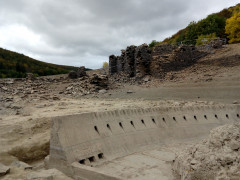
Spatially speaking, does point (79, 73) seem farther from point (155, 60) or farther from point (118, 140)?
point (118, 140)

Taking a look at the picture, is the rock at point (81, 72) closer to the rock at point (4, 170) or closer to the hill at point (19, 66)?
the hill at point (19, 66)

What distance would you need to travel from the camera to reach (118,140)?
775 cm

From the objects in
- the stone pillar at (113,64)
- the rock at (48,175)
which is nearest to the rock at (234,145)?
the rock at (48,175)

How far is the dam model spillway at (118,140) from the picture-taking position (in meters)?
6.16

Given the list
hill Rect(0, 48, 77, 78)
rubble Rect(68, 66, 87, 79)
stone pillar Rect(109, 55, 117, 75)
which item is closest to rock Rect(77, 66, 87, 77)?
rubble Rect(68, 66, 87, 79)

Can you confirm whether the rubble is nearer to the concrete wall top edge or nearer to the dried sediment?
the concrete wall top edge

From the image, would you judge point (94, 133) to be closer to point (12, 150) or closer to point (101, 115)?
point (101, 115)

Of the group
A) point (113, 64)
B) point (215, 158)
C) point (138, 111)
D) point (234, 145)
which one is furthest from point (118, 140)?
point (113, 64)

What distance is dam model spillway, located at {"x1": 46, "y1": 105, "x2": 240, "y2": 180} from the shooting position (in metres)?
6.16

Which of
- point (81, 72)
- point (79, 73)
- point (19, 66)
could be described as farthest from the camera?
point (19, 66)

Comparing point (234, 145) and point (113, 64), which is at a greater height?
point (113, 64)

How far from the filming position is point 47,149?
353 inches

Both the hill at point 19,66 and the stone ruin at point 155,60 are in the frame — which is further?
the hill at point 19,66

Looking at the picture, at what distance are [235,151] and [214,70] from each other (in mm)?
15852
